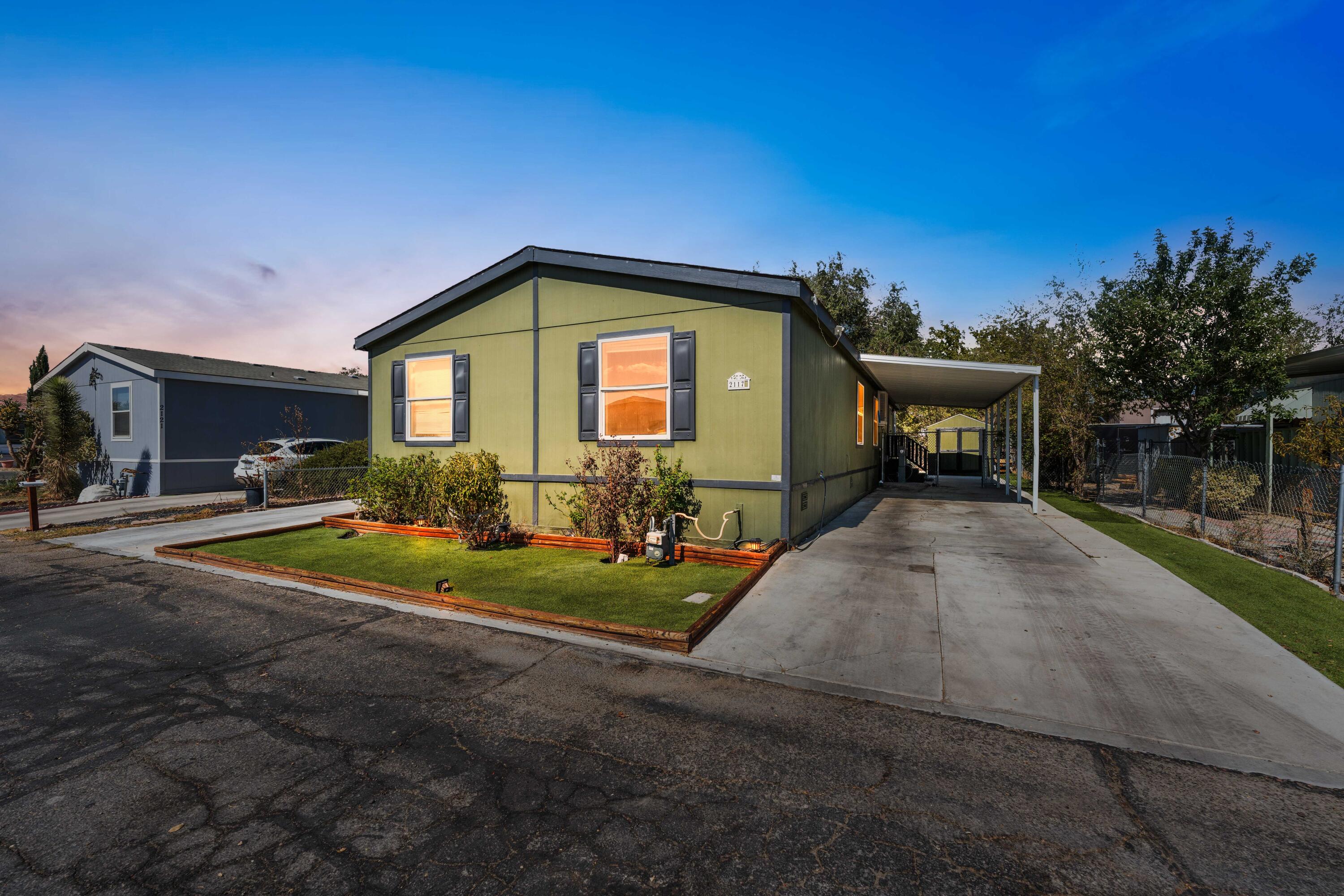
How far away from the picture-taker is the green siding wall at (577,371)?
25.6ft

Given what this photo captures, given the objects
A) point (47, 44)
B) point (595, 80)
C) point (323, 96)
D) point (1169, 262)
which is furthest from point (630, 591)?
point (1169, 262)

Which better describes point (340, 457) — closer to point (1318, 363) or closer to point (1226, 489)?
point (1226, 489)

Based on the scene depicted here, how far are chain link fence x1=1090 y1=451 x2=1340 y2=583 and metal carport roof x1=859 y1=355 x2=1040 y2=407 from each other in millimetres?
3314

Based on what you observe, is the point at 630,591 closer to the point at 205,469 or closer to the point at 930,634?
the point at 930,634

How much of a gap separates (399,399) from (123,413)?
12652 millimetres

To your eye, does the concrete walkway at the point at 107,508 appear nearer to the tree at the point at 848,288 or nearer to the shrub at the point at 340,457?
the shrub at the point at 340,457

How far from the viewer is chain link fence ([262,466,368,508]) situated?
13789mm

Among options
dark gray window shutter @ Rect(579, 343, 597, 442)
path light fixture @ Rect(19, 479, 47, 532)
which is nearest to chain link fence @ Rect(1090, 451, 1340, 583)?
dark gray window shutter @ Rect(579, 343, 597, 442)

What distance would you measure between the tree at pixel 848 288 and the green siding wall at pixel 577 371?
92.4ft

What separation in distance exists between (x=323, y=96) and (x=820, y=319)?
29.6 ft

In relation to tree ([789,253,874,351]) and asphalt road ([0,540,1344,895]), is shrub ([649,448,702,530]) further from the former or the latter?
tree ([789,253,874,351])

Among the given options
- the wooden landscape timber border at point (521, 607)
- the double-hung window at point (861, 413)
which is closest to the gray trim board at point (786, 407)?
the wooden landscape timber border at point (521, 607)

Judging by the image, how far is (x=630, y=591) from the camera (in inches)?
238

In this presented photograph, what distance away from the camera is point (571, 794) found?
2.78 meters
